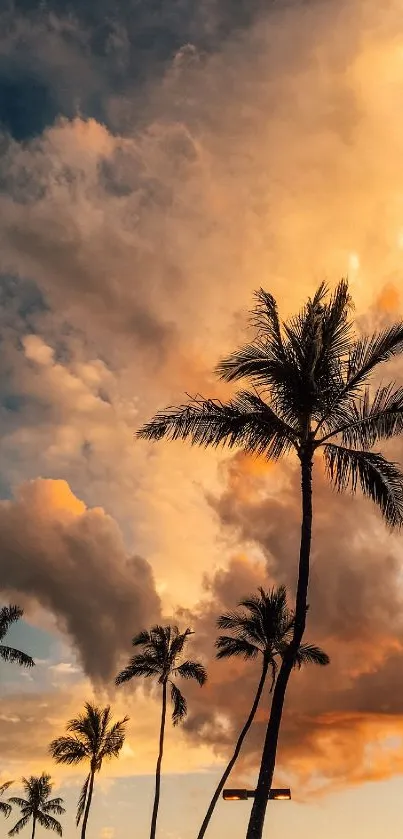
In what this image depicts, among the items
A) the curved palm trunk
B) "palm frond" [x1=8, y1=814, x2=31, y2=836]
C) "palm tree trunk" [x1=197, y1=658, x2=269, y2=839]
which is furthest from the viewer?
"palm frond" [x1=8, y1=814, x2=31, y2=836]

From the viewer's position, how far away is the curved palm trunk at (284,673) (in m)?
13.4

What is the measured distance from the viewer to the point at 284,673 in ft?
47.3

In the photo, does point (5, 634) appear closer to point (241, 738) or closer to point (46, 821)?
point (241, 738)

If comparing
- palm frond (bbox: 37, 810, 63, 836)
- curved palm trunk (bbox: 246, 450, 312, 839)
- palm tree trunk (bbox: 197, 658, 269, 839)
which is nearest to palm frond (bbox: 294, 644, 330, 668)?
palm tree trunk (bbox: 197, 658, 269, 839)

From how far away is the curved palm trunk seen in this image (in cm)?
1342

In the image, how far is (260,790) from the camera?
44.2 ft

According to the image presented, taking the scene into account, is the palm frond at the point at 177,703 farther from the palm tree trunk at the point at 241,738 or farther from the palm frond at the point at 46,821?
the palm frond at the point at 46,821

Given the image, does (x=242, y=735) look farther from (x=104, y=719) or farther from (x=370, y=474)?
(x=370, y=474)

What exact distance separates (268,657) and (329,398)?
2424 cm

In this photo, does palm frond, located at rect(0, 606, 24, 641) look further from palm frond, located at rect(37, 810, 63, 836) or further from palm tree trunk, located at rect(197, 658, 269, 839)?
palm frond, located at rect(37, 810, 63, 836)

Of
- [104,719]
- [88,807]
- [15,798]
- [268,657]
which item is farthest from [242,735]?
[15,798]

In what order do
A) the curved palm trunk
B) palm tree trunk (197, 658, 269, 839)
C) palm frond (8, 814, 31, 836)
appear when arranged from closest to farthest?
the curved palm trunk, palm tree trunk (197, 658, 269, 839), palm frond (8, 814, 31, 836)

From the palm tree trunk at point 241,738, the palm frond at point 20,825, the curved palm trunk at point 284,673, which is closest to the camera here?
the curved palm trunk at point 284,673

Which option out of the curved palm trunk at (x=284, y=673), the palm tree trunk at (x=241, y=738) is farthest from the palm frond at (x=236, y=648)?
the curved palm trunk at (x=284, y=673)
